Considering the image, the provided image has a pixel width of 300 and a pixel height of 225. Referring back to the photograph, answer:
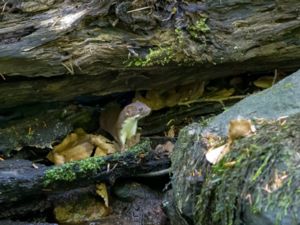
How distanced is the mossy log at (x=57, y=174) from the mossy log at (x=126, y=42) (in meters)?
0.54

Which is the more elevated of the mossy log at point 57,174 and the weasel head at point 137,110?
the weasel head at point 137,110

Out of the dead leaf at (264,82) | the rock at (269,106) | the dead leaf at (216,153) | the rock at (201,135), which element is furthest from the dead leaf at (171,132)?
the dead leaf at (216,153)

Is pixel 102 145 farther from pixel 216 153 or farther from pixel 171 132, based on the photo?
pixel 216 153

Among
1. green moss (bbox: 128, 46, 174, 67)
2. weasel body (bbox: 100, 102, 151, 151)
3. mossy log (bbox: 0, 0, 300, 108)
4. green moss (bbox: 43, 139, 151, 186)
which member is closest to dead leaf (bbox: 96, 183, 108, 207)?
green moss (bbox: 43, 139, 151, 186)

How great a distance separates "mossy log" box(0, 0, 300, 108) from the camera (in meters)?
3.98

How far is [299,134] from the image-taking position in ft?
9.09

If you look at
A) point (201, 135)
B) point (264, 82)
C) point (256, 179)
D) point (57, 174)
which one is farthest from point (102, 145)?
point (256, 179)

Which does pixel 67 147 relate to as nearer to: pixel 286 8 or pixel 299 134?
pixel 286 8

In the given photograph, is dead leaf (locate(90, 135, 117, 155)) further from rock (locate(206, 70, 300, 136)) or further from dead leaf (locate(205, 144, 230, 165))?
dead leaf (locate(205, 144, 230, 165))

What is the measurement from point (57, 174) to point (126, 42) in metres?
1.11

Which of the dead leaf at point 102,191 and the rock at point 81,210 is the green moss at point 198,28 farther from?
the rock at point 81,210

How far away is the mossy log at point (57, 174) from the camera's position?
424 centimetres

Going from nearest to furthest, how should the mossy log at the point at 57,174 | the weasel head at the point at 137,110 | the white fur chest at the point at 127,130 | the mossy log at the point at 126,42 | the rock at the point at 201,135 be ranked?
the rock at the point at 201,135 < the mossy log at the point at 126,42 < the mossy log at the point at 57,174 < the weasel head at the point at 137,110 < the white fur chest at the point at 127,130

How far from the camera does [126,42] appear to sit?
13.9 feet
